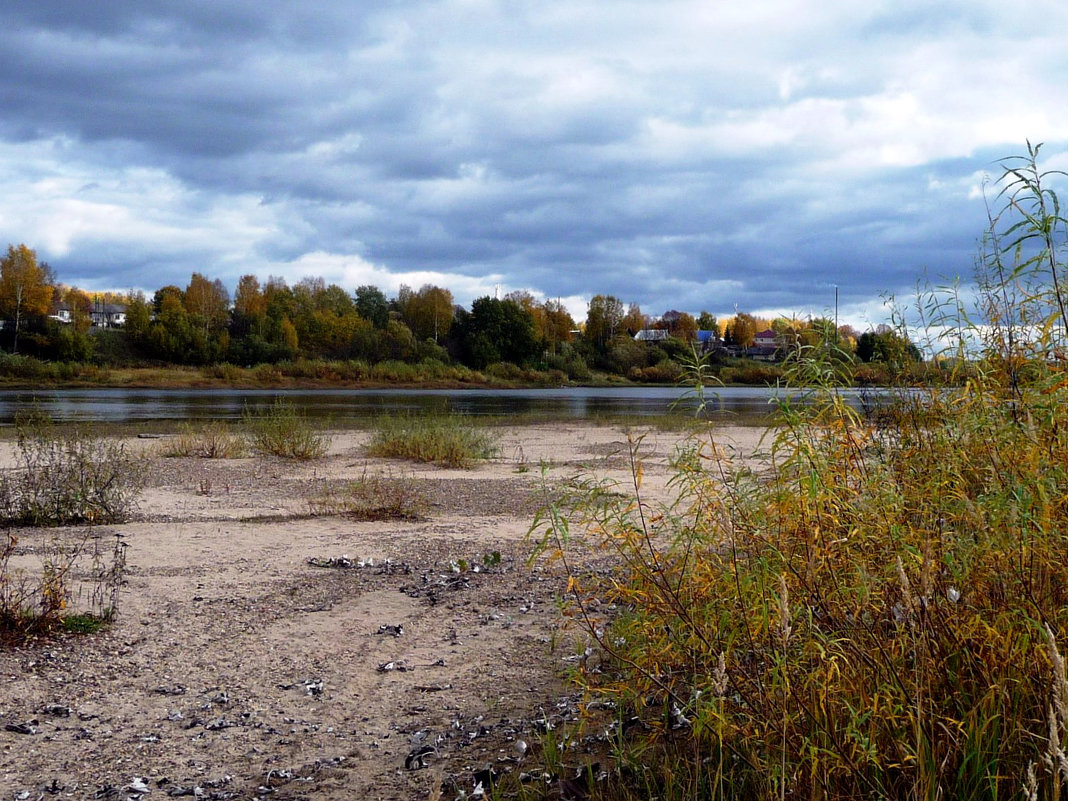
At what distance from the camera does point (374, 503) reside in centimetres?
1005

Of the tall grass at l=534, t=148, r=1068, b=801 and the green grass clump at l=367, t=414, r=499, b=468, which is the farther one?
the green grass clump at l=367, t=414, r=499, b=468

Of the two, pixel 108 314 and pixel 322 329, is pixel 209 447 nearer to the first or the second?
pixel 322 329

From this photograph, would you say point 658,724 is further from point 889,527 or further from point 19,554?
point 19,554

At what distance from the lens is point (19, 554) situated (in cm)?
710

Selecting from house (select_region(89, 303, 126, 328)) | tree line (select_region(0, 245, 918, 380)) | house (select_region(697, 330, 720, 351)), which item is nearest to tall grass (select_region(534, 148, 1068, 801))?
house (select_region(697, 330, 720, 351))

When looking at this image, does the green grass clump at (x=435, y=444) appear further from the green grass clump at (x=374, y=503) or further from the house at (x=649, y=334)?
the house at (x=649, y=334)

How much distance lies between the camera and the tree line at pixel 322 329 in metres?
70.5

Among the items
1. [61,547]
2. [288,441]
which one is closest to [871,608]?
[61,547]

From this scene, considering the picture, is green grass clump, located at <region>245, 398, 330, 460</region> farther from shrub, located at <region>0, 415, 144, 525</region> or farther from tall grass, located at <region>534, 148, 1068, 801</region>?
tall grass, located at <region>534, 148, 1068, 801</region>

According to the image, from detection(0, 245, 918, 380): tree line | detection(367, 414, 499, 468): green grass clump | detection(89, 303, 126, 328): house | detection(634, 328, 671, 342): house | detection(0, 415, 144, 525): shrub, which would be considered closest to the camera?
detection(0, 415, 144, 525): shrub

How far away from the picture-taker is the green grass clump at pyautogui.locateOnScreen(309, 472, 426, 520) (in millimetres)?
9648

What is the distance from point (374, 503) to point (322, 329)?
76.9 meters

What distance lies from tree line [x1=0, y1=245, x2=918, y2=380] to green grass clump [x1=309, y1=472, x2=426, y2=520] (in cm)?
5226

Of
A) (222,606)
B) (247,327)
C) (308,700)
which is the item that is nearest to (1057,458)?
(308,700)
